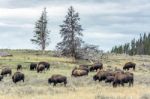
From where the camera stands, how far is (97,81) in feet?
168

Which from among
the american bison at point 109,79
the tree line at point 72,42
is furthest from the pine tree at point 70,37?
the american bison at point 109,79

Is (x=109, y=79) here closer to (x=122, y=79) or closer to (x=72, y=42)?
(x=122, y=79)

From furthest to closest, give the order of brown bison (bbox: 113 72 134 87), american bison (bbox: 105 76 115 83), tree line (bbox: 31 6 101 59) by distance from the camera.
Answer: tree line (bbox: 31 6 101 59), american bison (bbox: 105 76 115 83), brown bison (bbox: 113 72 134 87)

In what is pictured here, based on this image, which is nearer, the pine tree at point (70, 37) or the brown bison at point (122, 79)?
the brown bison at point (122, 79)

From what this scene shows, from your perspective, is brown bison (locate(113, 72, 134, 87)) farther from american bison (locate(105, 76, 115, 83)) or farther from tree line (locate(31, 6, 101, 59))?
tree line (locate(31, 6, 101, 59))

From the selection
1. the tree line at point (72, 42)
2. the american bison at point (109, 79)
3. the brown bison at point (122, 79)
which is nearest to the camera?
the brown bison at point (122, 79)

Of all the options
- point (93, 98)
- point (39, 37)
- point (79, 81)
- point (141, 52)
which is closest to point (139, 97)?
point (93, 98)

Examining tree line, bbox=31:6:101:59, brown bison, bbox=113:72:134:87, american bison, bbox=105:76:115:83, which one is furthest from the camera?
tree line, bbox=31:6:101:59

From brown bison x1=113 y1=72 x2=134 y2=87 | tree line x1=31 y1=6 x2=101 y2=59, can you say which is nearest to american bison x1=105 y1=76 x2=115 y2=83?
brown bison x1=113 y1=72 x2=134 y2=87

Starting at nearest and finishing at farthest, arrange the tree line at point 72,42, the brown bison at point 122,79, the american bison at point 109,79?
the brown bison at point 122,79, the american bison at point 109,79, the tree line at point 72,42

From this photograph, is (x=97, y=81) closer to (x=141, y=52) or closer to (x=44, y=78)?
(x=44, y=78)

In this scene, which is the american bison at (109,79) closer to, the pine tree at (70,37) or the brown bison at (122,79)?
the brown bison at (122,79)

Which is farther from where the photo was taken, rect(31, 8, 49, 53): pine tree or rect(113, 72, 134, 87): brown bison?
rect(31, 8, 49, 53): pine tree

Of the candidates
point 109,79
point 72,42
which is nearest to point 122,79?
point 109,79
